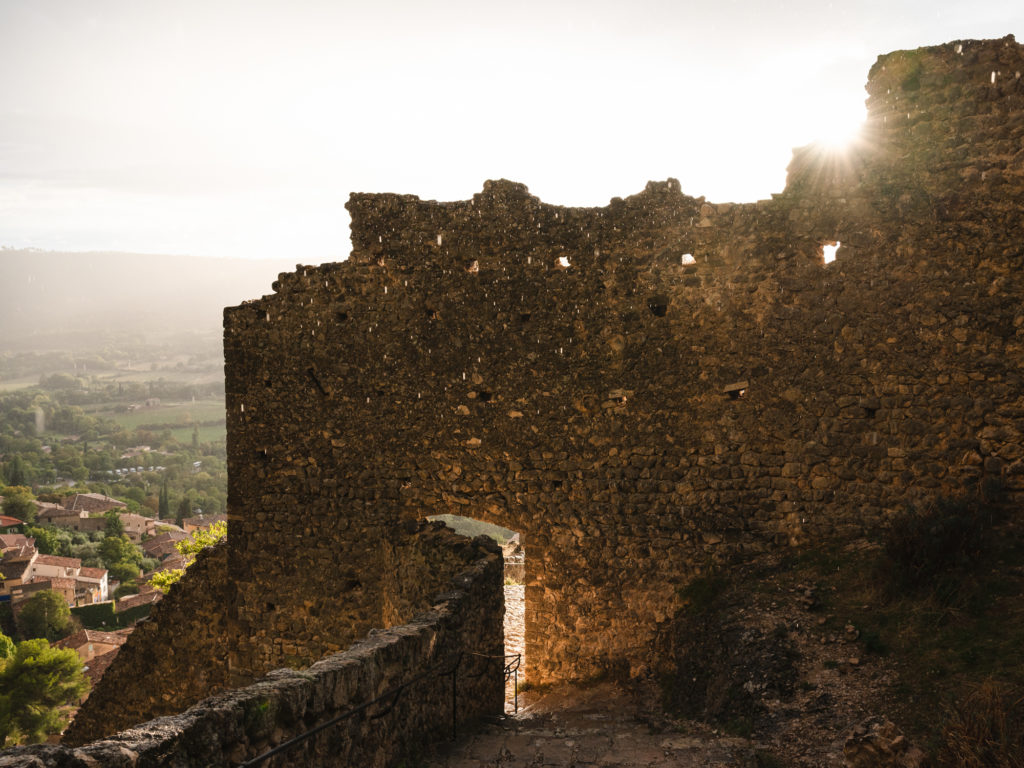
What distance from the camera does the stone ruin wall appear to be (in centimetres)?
741

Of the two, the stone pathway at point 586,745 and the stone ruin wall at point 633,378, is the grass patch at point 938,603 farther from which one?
the stone pathway at point 586,745

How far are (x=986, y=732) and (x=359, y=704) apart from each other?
12.2 feet

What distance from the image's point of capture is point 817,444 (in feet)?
25.7

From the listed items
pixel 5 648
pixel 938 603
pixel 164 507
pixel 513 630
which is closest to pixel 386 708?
pixel 938 603

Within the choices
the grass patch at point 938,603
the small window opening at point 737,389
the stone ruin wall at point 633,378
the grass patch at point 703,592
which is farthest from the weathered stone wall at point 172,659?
the grass patch at point 938,603

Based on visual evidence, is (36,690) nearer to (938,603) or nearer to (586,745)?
(586,745)

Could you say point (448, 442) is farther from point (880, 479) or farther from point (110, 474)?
point (110, 474)

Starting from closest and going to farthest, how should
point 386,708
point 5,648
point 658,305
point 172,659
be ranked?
point 386,708
point 658,305
point 172,659
point 5,648

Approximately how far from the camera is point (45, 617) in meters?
63.8

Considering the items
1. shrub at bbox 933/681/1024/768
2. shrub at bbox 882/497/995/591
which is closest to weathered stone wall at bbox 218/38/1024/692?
shrub at bbox 882/497/995/591

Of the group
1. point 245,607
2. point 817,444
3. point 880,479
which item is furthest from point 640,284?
point 245,607

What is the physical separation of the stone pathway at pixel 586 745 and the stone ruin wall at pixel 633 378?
52.7 inches

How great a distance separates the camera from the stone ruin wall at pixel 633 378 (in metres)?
7.41

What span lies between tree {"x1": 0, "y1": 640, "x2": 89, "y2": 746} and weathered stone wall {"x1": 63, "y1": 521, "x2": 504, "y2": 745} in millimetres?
44521
